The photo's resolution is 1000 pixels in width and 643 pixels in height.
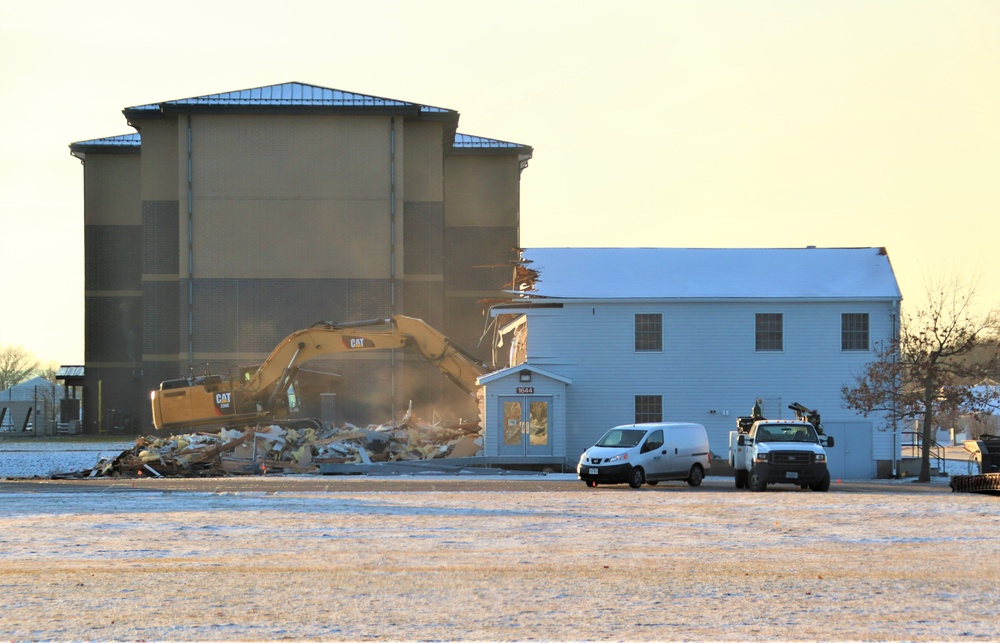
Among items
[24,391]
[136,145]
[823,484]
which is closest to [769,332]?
[823,484]

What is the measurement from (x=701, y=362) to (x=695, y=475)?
34.6 ft

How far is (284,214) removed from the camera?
7094cm

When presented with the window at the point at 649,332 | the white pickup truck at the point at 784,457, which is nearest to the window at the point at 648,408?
the window at the point at 649,332

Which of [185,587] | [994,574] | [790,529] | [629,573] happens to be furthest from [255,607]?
[790,529]

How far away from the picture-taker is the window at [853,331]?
159 feet

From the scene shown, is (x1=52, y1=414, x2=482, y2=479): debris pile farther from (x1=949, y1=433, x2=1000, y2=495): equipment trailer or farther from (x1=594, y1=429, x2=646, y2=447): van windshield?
(x1=949, y1=433, x2=1000, y2=495): equipment trailer

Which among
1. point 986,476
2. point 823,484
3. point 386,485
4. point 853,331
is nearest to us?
point 986,476

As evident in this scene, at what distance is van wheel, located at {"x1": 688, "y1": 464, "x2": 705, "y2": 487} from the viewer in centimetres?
3797

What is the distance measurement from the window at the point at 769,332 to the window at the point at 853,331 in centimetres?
214

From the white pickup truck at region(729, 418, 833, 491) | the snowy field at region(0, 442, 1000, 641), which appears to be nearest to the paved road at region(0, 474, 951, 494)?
the white pickup truck at region(729, 418, 833, 491)

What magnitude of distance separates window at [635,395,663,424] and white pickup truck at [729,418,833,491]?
36.4 ft

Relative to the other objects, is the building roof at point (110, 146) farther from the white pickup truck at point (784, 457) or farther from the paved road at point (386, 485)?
the white pickup truck at point (784, 457)

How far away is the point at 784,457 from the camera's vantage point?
35.1 meters

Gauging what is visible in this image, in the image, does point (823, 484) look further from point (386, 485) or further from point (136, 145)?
point (136, 145)
